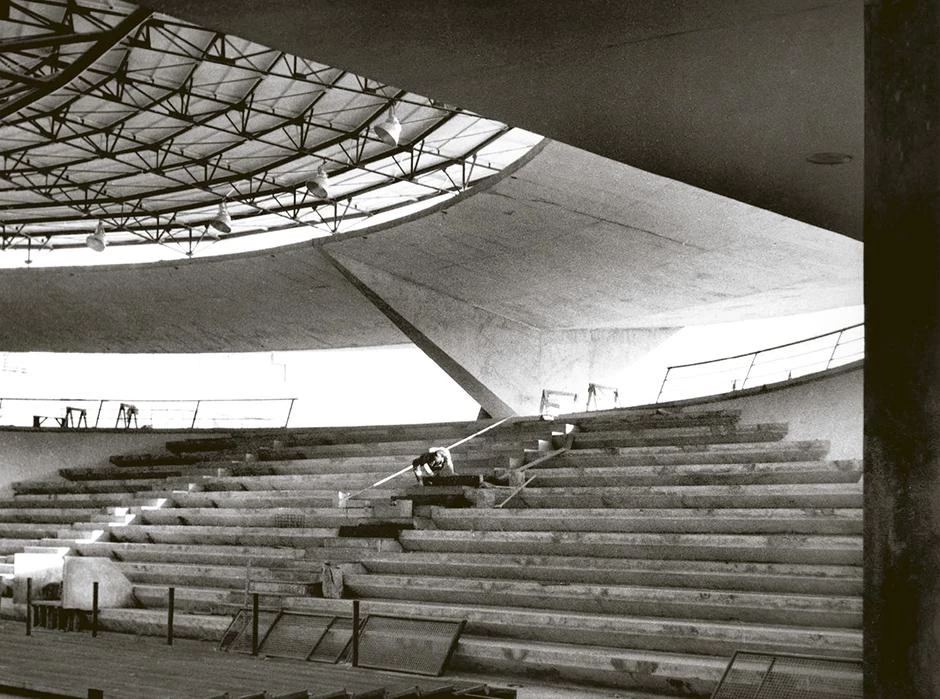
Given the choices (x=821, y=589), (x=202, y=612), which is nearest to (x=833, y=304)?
(x=821, y=589)

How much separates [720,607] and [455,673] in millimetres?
3158

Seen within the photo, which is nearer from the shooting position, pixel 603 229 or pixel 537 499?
pixel 537 499

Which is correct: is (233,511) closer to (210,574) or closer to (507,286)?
(210,574)

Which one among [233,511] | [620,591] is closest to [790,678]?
[620,591]

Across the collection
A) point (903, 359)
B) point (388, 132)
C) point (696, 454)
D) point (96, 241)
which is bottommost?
point (696, 454)

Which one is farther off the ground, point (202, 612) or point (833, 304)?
point (833, 304)

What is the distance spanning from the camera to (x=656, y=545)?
1461 centimetres

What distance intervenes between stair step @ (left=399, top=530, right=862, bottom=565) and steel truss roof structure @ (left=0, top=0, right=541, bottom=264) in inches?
321

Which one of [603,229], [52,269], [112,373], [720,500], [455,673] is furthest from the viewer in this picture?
[112,373]

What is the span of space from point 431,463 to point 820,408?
675 centimetres

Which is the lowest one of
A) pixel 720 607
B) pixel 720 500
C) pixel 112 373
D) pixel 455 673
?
pixel 455 673

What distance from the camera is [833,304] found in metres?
27.0

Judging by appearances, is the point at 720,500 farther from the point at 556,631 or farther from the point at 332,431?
the point at 332,431

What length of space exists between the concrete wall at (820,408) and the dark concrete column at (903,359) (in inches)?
446
